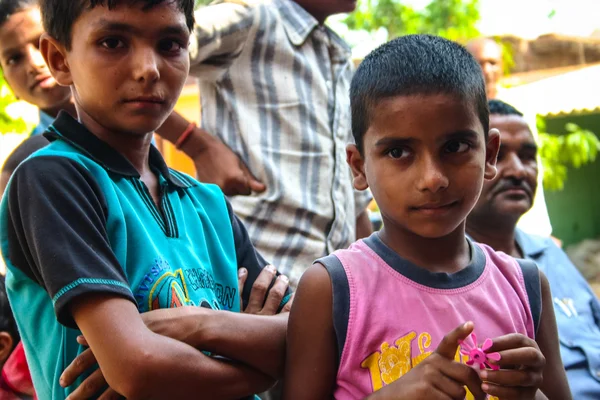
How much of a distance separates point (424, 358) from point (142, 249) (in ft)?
2.30

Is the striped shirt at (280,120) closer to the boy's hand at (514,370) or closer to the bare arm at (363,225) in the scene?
the bare arm at (363,225)

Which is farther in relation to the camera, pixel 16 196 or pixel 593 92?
pixel 593 92

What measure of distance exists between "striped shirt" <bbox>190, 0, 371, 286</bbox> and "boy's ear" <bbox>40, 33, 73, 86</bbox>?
2.95 feet

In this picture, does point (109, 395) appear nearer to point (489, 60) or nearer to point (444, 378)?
point (444, 378)

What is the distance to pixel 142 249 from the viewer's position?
1.69 m

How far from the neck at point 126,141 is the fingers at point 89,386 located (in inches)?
21.9

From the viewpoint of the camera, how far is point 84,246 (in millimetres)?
1559

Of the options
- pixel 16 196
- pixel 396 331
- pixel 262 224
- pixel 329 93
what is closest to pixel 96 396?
pixel 16 196

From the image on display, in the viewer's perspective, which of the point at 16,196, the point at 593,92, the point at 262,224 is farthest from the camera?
the point at 593,92

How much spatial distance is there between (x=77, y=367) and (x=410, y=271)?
822 mm

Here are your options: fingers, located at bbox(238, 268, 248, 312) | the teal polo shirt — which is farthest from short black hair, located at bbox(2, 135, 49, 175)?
fingers, located at bbox(238, 268, 248, 312)

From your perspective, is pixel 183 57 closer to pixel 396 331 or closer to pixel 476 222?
pixel 396 331

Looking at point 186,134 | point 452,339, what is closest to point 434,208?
point 452,339

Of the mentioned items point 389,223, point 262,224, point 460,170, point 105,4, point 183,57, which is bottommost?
point 262,224
